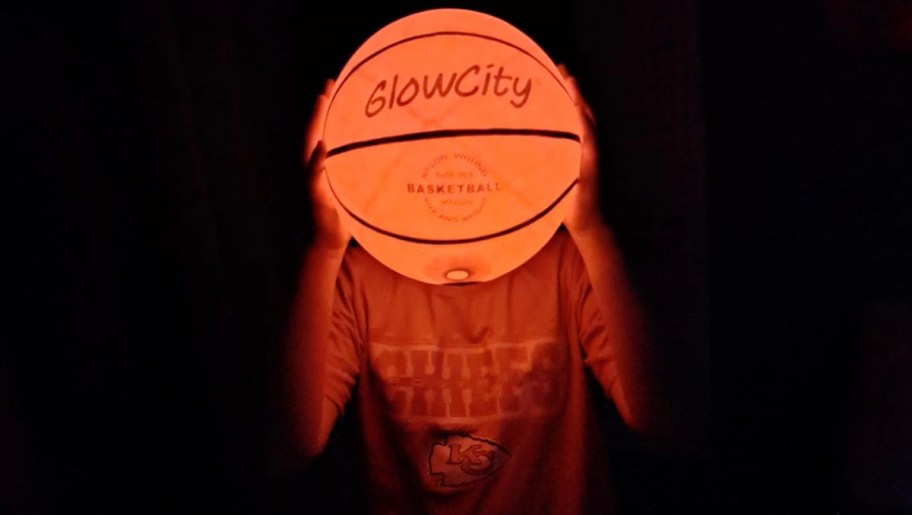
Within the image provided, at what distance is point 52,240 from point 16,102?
383mm

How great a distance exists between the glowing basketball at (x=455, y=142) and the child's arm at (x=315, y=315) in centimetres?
17

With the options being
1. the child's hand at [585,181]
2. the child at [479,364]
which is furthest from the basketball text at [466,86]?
the child at [479,364]

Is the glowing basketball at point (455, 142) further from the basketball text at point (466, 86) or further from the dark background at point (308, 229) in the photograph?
the dark background at point (308, 229)

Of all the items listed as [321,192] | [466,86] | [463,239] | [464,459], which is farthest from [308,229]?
[464,459]

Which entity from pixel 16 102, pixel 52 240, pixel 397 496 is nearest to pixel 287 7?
pixel 16 102

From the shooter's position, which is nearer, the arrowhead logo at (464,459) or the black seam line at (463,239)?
the black seam line at (463,239)

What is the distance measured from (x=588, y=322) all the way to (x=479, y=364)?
289 millimetres

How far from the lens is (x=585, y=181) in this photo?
182cm

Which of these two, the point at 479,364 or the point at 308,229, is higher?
the point at 308,229

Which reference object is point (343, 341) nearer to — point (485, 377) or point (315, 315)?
point (315, 315)

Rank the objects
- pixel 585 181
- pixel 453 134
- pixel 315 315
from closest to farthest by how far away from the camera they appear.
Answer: pixel 453 134
pixel 585 181
pixel 315 315

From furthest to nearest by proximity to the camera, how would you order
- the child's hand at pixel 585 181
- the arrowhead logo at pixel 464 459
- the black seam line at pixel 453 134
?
the arrowhead logo at pixel 464 459
the child's hand at pixel 585 181
the black seam line at pixel 453 134

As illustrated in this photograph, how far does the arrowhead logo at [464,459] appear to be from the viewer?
75.2 inches

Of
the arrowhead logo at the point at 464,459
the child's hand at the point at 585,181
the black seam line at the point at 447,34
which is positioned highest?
the black seam line at the point at 447,34
